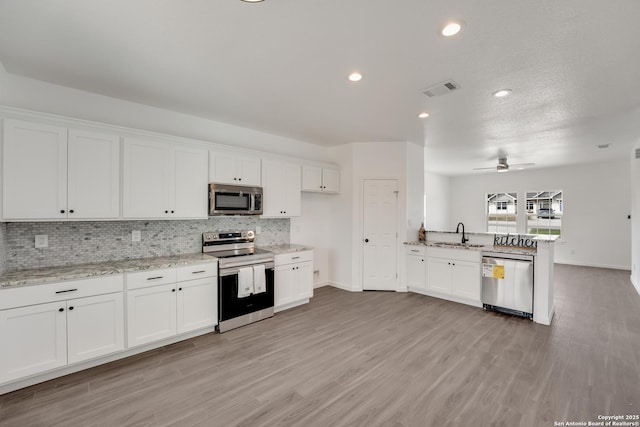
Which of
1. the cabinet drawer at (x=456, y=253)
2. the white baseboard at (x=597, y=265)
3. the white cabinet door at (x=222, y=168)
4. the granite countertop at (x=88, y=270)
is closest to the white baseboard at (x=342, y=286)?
the cabinet drawer at (x=456, y=253)

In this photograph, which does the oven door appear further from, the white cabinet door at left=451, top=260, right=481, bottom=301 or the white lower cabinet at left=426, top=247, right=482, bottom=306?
the white cabinet door at left=451, top=260, right=481, bottom=301

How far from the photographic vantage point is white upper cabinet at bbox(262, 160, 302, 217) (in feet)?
13.7

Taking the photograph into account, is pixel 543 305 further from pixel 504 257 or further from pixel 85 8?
pixel 85 8

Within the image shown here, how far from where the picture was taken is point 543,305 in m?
3.72

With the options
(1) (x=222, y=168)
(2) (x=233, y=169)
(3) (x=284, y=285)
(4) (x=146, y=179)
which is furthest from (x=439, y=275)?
(4) (x=146, y=179)

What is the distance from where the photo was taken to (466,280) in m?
4.41

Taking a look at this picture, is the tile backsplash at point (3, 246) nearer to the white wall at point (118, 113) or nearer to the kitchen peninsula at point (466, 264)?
the white wall at point (118, 113)

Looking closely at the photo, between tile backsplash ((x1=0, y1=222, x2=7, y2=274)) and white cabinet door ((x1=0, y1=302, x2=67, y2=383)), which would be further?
tile backsplash ((x1=0, y1=222, x2=7, y2=274))

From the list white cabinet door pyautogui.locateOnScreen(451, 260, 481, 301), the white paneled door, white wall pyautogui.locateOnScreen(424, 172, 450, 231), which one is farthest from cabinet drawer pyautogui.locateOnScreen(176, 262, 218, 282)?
white wall pyautogui.locateOnScreen(424, 172, 450, 231)

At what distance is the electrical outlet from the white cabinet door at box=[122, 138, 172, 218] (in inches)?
28.3

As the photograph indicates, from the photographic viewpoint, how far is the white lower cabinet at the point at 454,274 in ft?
14.2

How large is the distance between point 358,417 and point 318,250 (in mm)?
3490

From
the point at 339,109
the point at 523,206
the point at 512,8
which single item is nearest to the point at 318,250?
the point at 339,109

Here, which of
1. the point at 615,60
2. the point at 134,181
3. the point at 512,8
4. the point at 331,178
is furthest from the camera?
the point at 331,178
